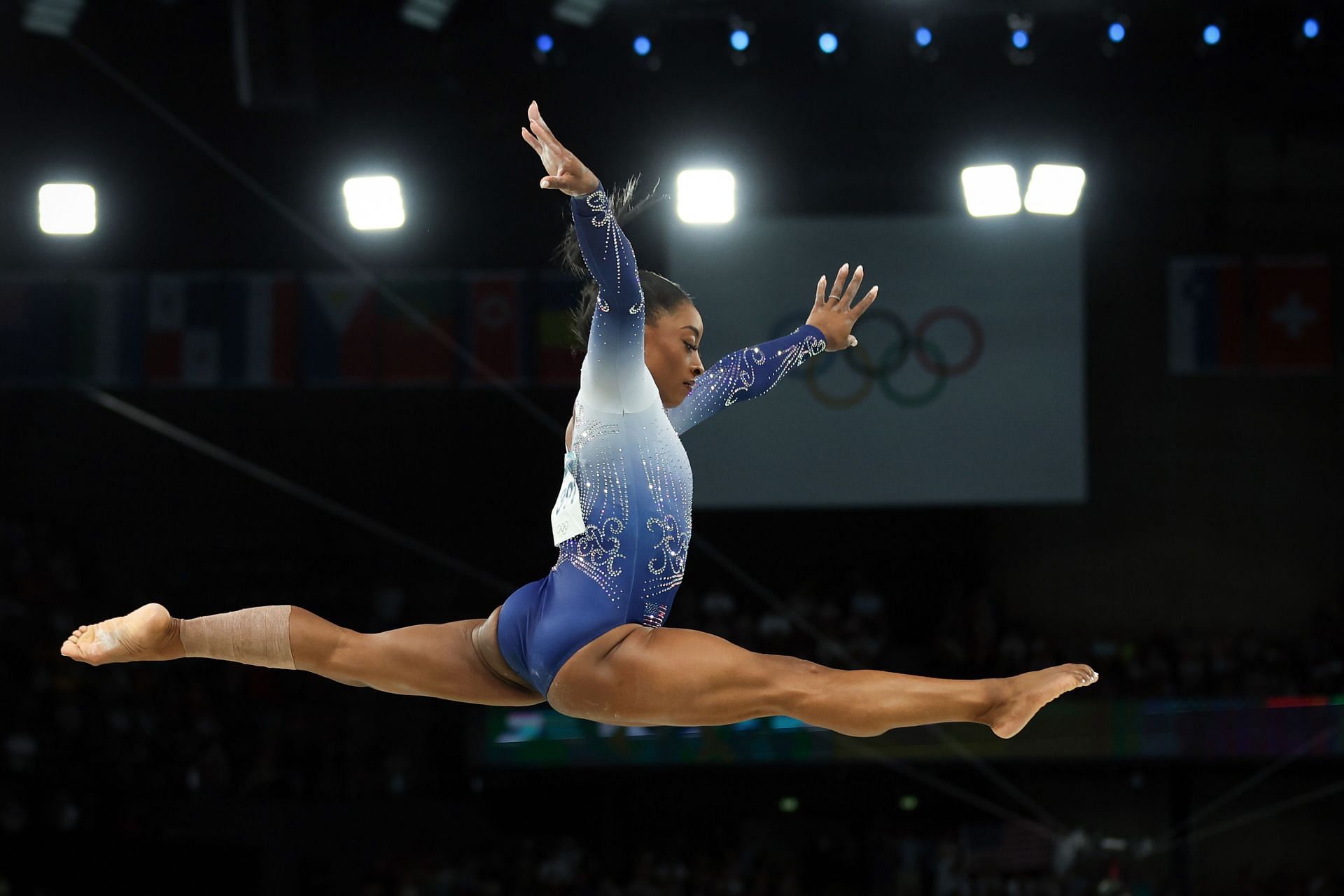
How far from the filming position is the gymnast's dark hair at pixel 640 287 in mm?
3668

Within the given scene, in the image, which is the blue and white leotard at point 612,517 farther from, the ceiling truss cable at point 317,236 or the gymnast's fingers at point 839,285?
the ceiling truss cable at point 317,236

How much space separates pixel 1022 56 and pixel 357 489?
23.2 feet

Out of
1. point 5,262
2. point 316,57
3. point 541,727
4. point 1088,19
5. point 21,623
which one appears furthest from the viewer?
point 5,262

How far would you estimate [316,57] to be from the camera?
32.7ft

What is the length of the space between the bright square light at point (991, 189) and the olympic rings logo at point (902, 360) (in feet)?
11.7

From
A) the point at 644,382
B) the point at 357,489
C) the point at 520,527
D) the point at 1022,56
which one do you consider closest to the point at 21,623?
the point at 357,489

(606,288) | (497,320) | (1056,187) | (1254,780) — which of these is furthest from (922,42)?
(606,288)

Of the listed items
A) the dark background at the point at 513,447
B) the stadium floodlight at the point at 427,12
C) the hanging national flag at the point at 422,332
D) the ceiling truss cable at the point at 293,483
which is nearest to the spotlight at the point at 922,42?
the dark background at the point at 513,447

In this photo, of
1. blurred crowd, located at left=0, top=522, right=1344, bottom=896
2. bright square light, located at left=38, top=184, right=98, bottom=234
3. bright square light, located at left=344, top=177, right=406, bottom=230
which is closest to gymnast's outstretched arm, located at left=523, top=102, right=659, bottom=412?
bright square light, located at left=344, top=177, right=406, bottom=230

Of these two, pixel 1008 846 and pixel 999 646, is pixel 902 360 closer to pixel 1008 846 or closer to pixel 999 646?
pixel 999 646

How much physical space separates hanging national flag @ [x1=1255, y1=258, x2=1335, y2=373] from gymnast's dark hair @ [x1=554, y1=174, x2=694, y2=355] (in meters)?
9.19

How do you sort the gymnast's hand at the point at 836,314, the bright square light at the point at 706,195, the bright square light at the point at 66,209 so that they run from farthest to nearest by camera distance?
1. the bright square light at the point at 66,209
2. the bright square light at the point at 706,195
3. the gymnast's hand at the point at 836,314

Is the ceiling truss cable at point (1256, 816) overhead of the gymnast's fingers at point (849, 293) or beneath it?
beneath

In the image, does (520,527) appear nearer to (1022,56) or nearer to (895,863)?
(895,863)
